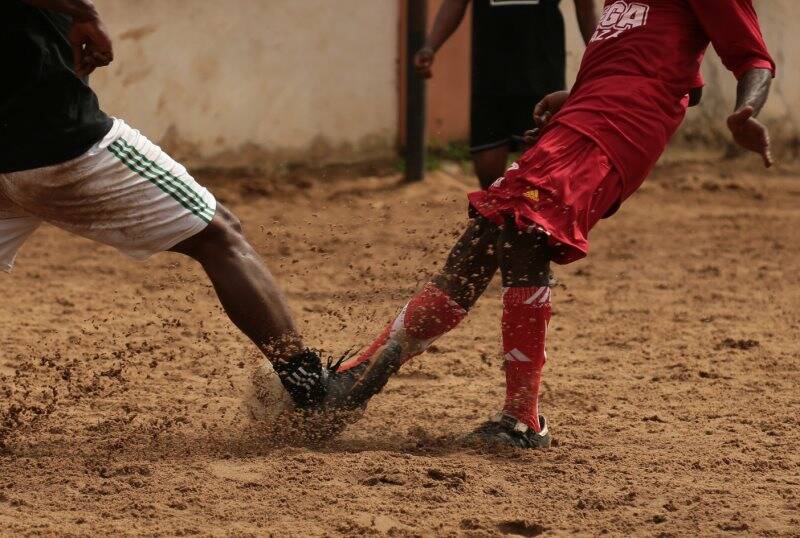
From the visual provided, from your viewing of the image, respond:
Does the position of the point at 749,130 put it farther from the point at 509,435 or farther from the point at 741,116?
the point at 509,435

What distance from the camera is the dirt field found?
340cm

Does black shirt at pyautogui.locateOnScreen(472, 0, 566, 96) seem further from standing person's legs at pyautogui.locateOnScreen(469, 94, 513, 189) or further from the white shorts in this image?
the white shorts

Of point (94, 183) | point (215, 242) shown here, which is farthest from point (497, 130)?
point (94, 183)

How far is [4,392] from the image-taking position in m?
4.36

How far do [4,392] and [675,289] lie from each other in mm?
3402

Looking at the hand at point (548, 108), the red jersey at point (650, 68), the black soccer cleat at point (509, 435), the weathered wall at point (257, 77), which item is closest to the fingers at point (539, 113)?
the hand at point (548, 108)

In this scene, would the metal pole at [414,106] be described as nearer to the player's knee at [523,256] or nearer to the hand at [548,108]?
the hand at [548,108]

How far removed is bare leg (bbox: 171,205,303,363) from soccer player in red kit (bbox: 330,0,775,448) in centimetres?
32

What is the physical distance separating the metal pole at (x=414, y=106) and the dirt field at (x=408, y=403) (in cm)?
137

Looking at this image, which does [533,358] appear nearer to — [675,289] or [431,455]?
[431,455]

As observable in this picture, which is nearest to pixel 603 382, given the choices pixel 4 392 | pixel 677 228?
pixel 4 392

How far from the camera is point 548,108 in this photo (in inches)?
166

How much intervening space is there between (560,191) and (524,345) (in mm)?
506

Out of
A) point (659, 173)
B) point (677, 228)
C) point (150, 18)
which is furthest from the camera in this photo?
point (659, 173)
